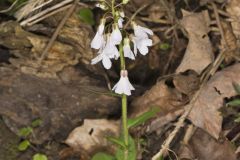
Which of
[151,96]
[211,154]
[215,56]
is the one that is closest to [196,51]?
[215,56]

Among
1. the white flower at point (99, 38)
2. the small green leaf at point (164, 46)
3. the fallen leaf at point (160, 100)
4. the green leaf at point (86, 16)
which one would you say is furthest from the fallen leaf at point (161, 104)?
the white flower at point (99, 38)

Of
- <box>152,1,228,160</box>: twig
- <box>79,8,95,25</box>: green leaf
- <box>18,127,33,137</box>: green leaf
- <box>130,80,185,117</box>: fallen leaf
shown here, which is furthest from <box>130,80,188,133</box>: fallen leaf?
<box>18,127,33,137</box>: green leaf

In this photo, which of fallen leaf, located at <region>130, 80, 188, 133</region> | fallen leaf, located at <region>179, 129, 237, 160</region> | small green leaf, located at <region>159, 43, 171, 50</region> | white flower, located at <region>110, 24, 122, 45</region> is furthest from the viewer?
small green leaf, located at <region>159, 43, 171, 50</region>

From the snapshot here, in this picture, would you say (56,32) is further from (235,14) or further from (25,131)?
(235,14)

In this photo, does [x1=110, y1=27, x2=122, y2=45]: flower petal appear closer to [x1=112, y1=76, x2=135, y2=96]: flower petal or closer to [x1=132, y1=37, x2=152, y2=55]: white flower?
[x1=132, y1=37, x2=152, y2=55]: white flower

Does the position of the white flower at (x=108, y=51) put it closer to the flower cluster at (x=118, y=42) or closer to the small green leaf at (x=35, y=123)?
the flower cluster at (x=118, y=42)

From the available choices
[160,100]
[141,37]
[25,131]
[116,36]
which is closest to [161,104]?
[160,100]
